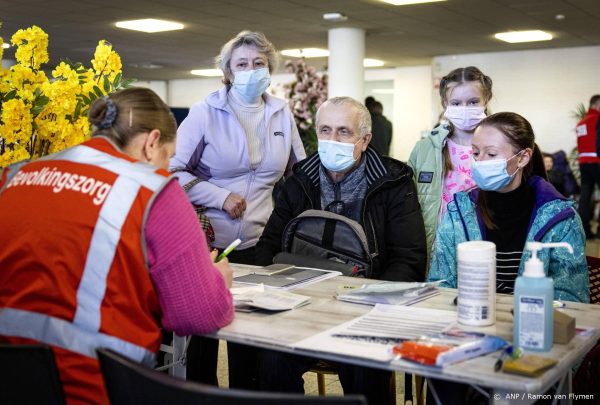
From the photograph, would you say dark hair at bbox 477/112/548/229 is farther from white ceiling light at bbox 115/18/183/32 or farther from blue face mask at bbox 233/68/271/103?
white ceiling light at bbox 115/18/183/32

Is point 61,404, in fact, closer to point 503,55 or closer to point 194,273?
point 194,273

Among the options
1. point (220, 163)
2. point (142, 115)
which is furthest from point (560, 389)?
point (220, 163)

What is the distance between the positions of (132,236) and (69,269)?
0.14 meters

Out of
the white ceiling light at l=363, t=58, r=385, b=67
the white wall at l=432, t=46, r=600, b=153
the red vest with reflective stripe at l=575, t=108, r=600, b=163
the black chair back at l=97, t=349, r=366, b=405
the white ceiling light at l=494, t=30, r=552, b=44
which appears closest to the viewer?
the black chair back at l=97, t=349, r=366, b=405

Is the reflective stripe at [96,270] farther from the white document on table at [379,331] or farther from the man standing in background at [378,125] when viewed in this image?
the man standing in background at [378,125]

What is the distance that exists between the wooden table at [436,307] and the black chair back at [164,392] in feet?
1.18

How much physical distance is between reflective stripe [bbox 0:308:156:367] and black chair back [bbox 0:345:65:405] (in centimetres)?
12

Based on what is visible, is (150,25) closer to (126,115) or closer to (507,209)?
(507,209)

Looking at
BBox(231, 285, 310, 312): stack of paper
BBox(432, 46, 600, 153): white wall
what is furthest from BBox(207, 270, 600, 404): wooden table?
BBox(432, 46, 600, 153): white wall

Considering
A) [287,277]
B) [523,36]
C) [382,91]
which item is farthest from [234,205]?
[382,91]

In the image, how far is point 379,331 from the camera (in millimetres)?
1681

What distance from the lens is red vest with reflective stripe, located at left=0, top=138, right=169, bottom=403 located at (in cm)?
151

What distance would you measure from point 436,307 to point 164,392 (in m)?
0.91

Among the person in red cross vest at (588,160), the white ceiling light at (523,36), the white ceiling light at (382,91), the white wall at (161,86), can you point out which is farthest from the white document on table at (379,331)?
the white wall at (161,86)
